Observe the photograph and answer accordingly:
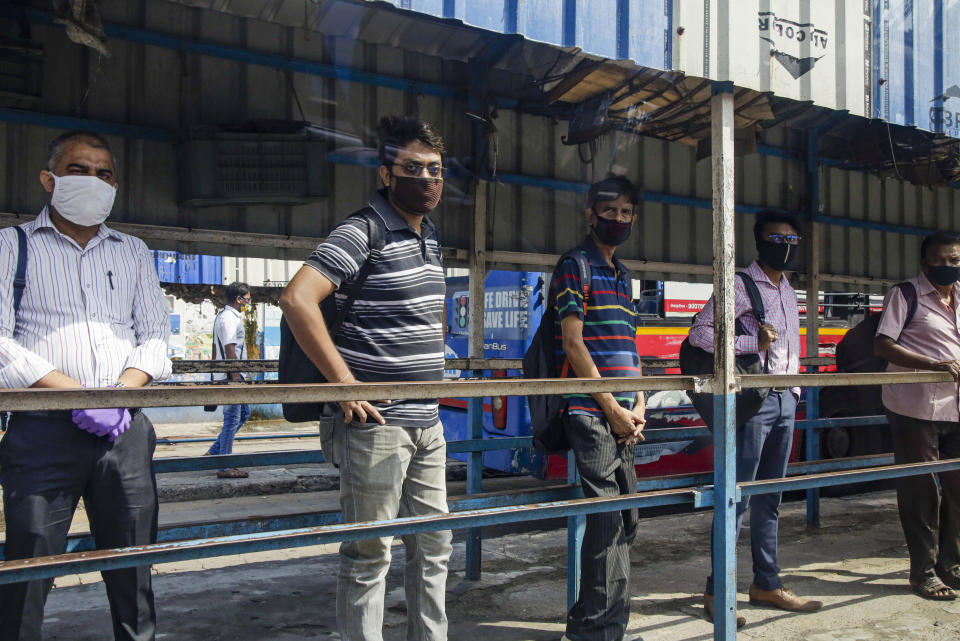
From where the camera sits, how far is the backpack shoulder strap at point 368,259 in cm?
264

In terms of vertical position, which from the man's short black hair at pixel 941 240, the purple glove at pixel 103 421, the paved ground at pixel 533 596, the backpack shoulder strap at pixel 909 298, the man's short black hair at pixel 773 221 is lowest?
the paved ground at pixel 533 596

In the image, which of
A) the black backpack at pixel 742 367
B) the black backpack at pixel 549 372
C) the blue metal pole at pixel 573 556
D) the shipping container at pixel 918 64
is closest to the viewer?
the black backpack at pixel 549 372

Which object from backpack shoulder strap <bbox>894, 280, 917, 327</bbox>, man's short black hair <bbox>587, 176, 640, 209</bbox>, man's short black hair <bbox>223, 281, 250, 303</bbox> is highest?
man's short black hair <bbox>587, 176, 640, 209</bbox>

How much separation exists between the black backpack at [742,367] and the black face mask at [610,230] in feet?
2.48

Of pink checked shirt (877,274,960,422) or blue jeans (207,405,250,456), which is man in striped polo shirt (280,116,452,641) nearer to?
pink checked shirt (877,274,960,422)

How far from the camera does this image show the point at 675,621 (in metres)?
3.92

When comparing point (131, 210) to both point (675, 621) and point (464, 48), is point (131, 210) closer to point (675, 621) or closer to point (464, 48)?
point (464, 48)

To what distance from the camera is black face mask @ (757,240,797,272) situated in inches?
156

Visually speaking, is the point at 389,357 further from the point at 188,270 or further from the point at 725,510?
the point at 188,270

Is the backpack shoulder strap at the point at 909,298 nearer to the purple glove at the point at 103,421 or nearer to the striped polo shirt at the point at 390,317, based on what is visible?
the striped polo shirt at the point at 390,317

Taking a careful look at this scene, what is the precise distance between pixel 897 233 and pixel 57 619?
7.79m

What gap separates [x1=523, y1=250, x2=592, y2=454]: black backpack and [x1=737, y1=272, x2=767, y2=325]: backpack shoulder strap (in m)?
1.01

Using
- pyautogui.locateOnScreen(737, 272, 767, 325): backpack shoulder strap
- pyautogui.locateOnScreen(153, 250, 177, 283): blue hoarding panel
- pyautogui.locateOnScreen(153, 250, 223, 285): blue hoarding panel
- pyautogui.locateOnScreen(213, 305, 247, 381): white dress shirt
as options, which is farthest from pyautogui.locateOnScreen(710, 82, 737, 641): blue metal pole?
pyautogui.locateOnScreen(153, 250, 223, 285): blue hoarding panel

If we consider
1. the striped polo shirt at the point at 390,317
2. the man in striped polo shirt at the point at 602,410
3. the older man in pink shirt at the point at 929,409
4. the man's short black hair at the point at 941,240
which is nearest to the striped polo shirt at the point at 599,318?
the man in striped polo shirt at the point at 602,410
